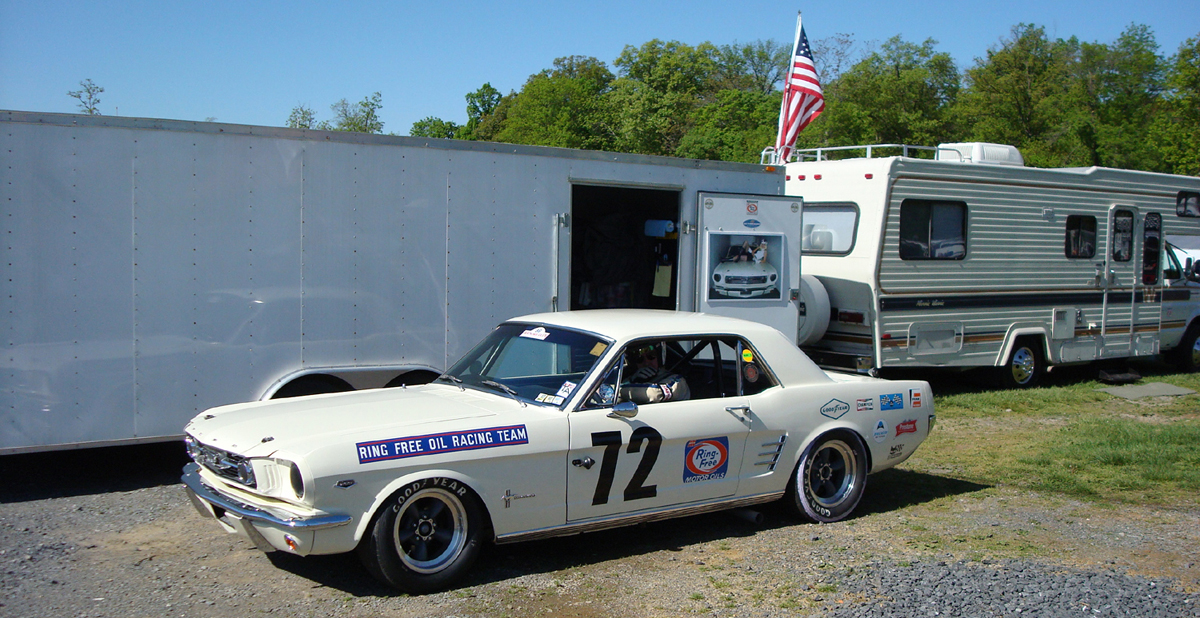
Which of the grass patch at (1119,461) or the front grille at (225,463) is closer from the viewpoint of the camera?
the front grille at (225,463)

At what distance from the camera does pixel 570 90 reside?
63062 millimetres

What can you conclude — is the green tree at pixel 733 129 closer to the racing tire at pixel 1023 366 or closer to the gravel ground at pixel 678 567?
the racing tire at pixel 1023 366

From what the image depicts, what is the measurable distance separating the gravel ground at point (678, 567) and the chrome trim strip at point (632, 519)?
211mm

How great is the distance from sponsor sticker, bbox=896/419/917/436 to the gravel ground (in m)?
0.56

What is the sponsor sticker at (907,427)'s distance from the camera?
6348 mm

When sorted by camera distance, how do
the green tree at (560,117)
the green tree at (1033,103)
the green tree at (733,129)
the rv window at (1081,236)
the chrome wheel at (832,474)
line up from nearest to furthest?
the chrome wheel at (832,474)
the rv window at (1081,236)
the green tree at (1033,103)
the green tree at (733,129)
the green tree at (560,117)

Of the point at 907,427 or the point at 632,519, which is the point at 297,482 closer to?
the point at 632,519

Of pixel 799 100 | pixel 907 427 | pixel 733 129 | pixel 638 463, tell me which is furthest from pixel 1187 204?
pixel 733 129

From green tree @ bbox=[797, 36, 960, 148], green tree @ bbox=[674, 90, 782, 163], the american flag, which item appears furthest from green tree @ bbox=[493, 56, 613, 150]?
the american flag

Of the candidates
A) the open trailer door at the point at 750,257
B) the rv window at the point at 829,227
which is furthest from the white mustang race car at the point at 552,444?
the rv window at the point at 829,227

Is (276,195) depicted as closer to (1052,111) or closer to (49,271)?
(49,271)

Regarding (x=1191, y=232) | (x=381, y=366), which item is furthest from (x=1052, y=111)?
(x=381, y=366)

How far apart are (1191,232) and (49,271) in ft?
48.9

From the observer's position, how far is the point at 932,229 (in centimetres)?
1127
